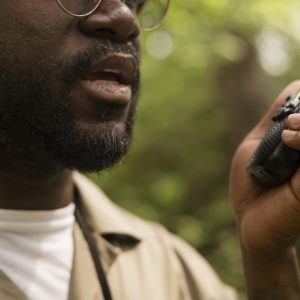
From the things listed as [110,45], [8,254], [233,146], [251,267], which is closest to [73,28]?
[110,45]

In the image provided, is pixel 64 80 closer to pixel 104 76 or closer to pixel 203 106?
pixel 104 76

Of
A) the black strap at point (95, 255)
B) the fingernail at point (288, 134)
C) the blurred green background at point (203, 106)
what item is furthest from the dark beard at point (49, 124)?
the blurred green background at point (203, 106)

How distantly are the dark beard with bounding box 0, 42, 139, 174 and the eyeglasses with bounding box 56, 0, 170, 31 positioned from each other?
0.36ft

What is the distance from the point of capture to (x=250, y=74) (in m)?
5.61

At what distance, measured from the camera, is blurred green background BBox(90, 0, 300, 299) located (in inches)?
169

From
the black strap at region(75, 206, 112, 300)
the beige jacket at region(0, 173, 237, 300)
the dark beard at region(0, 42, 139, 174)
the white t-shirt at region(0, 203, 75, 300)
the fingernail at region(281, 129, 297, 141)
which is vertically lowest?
the beige jacket at region(0, 173, 237, 300)

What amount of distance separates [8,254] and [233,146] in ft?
→ 15.3

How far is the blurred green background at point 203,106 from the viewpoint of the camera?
430 centimetres

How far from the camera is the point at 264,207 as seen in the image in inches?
66.9

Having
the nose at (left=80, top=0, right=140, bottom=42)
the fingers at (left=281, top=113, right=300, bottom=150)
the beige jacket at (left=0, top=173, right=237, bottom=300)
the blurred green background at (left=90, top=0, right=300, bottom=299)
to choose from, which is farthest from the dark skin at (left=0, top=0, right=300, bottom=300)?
the blurred green background at (left=90, top=0, right=300, bottom=299)

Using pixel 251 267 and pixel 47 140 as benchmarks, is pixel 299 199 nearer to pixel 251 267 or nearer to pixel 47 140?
pixel 251 267

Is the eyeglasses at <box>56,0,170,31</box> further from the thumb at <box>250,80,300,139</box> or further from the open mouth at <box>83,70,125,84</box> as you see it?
the thumb at <box>250,80,300,139</box>

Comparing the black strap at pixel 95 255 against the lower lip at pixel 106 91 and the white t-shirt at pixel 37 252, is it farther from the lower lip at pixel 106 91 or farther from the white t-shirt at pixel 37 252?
the lower lip at pixel 106 91

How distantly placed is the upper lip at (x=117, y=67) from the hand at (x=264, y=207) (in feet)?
1.34
